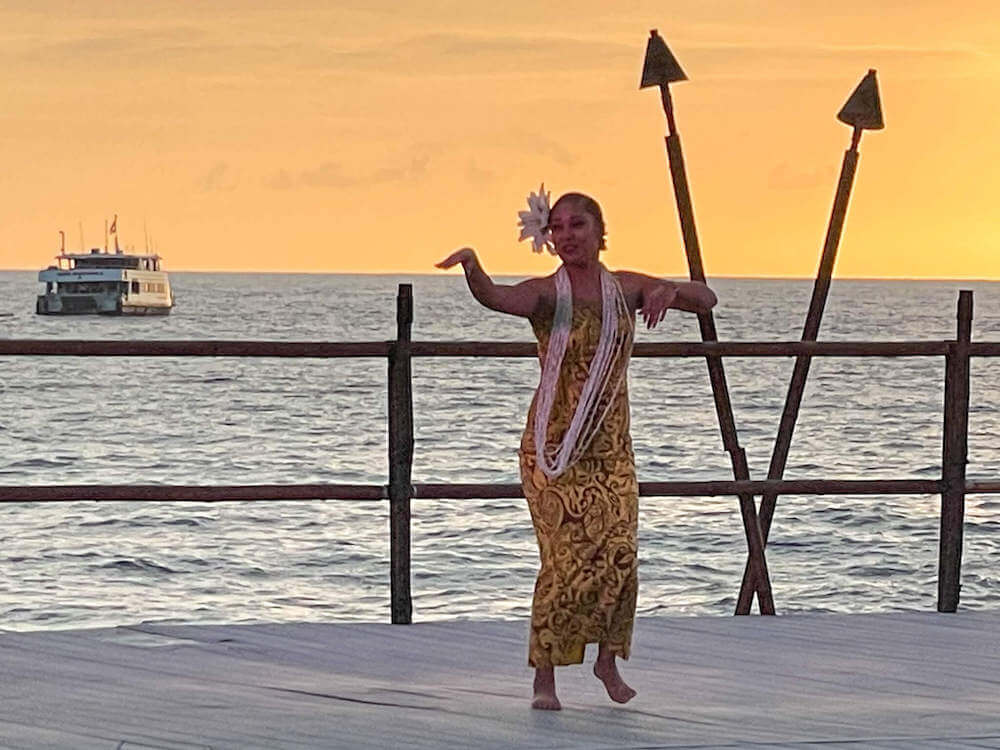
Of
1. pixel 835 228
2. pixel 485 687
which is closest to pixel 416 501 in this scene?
pixel 835 228

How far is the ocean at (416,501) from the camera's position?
16.3 m

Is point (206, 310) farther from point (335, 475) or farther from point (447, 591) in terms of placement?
point (447, 591)

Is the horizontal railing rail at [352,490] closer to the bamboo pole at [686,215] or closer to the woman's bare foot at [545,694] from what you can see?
the bamboo pole at [686,215]

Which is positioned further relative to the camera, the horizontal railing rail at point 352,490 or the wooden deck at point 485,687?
the horizontal railing rail at point 352,490

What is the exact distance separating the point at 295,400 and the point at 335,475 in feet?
48.2

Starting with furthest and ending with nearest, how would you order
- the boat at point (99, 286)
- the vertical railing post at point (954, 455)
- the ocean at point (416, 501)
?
the boat at point (99, 286)
the ocean at point (416, 501)
the vertical railing post at point (954, 455)

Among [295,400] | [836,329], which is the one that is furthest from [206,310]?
[295,400]

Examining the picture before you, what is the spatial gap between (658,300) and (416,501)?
612 inches

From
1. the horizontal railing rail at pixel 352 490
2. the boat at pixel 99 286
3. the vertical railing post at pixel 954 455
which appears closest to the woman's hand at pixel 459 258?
the horizontal railing rail at pixel 352 490

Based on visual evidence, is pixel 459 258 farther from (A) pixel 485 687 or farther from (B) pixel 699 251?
(B) pixel 699 251

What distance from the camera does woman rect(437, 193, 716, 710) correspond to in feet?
16.3

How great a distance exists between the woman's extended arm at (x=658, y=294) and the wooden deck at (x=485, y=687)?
39.5 inches

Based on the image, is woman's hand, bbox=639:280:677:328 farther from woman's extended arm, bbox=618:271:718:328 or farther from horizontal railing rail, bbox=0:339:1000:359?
horizontal railing rail, bbox=0:339:1000:359

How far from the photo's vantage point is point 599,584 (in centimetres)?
500
